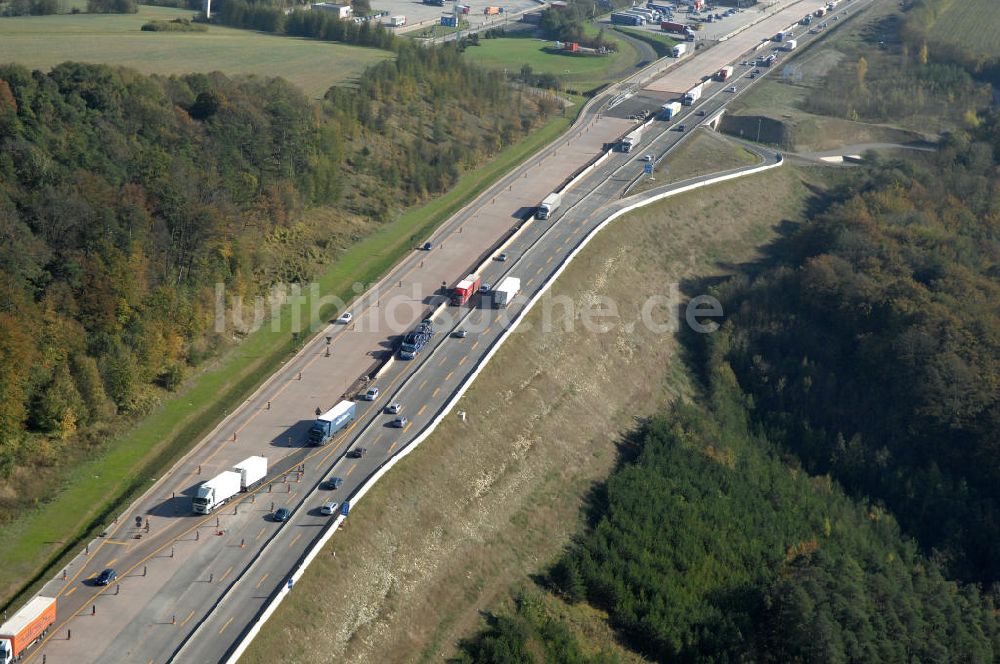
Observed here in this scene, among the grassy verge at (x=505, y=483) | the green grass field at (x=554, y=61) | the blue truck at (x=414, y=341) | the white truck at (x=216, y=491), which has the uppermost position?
the green grass field at (x=554, y=61)

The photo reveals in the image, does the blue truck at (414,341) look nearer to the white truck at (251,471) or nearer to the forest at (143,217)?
the forest at (143,217)

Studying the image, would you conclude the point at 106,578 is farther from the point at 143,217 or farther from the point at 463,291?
the point at 463,291

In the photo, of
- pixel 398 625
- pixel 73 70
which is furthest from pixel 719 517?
pixel 73 70

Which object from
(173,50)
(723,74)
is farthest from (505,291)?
(723,74)

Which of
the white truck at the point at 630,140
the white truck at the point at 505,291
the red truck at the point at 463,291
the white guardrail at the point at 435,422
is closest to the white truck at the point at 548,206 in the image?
the white guardrail at the point at 435,422

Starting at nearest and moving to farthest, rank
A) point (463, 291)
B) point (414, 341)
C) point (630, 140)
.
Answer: point (414, 341) → point (463, 291) → point (630, 140)

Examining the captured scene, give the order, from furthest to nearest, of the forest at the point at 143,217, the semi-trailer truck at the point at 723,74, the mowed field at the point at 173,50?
the semi-trailer truck at the point at 723,74
the mowed field at the point at 173,50
the forest at the point at 143,217
